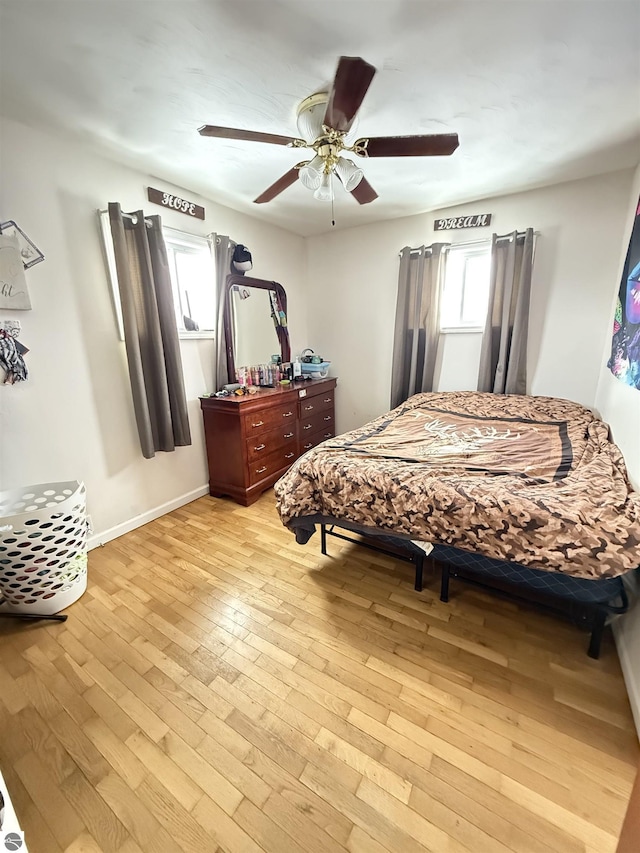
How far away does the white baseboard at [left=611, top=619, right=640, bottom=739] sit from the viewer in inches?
48.2

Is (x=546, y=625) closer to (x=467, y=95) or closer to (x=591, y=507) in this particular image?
(x=591, y=507)

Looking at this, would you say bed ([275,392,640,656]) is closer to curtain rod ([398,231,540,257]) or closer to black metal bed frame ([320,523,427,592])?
black metal bed frame ([320,523,427,592])

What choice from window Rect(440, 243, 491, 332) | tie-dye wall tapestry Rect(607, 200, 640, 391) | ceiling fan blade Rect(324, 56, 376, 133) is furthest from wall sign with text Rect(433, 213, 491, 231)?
ceiling fan blade Rect(324, 56, 376, 133)

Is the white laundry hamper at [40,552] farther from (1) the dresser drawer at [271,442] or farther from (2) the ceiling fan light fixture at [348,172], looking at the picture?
(2) the ceiling fan light fixture at [348,172]

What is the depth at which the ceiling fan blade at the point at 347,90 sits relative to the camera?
112 centimetres

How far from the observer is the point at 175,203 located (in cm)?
259

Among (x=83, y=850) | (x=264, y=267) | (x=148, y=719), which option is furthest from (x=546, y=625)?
(x=264, y=267)

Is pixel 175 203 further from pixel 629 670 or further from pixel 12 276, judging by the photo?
pixel 629 670

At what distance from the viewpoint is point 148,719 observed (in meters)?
1.28

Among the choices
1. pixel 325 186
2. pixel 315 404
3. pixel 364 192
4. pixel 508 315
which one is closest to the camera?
pixel 325 186

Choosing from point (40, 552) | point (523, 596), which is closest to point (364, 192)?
point (523, 596)

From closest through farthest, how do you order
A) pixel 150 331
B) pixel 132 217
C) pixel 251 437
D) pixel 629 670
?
pixel 629 670 < pixel 132 217 < pixel 150 331 < pixel 251 437

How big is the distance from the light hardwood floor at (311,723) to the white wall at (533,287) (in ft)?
7.29

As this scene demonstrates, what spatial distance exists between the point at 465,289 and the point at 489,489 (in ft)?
8.29
